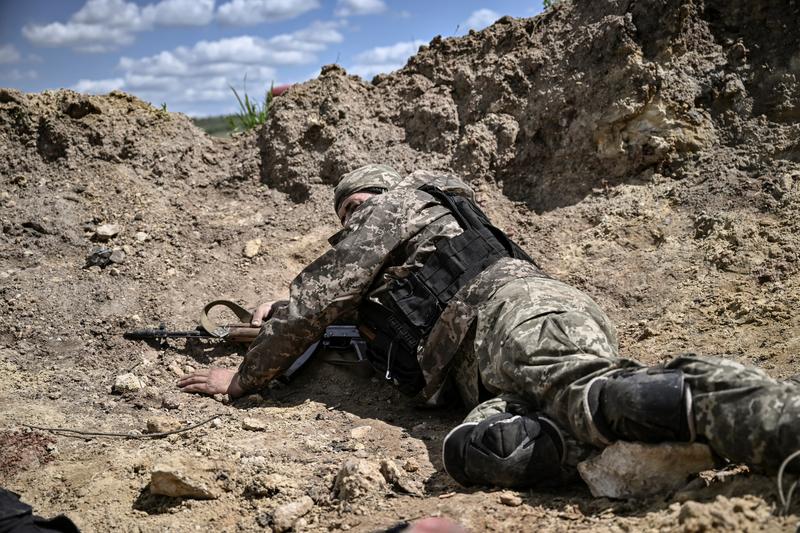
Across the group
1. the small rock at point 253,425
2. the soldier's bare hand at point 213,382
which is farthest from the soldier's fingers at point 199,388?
the small rock at point 253,425

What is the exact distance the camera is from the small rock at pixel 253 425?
3393 mm

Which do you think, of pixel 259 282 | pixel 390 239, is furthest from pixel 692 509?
pixel 259 282

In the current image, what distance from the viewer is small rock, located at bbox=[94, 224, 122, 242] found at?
5.00 m

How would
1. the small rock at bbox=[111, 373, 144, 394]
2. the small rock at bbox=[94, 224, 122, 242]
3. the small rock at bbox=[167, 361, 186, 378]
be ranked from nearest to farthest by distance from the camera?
the small rock at bbox=[111, 373, 144, 394] < the small rock at bbox=[167, 361, 186, 378] < the small rock at bbox=[94, 224, 122, 242]

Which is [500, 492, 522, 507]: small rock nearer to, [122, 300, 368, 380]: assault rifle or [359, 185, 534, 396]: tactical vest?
[359, 185, 534, 396]: tactical vest

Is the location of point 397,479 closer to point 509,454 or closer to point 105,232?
point 509,454

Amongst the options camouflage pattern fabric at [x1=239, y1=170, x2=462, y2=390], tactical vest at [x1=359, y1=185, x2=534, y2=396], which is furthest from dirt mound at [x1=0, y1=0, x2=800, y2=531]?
camouflage pattern fabric at [x1=239, y1=170, x2=462, y2=390]

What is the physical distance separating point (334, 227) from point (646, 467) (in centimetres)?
329

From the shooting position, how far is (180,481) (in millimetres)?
2713

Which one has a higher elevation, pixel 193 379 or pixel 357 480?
pixel 193 379

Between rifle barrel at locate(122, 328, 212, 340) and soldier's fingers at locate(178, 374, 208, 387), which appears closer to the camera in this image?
soldier's fingers at locate(178, 374, 208, 387)

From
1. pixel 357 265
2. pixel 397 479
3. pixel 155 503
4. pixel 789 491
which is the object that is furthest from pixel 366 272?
pixel 789 491

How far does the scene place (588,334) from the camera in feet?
9.03

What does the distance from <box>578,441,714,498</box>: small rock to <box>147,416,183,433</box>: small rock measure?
1981 millimetres
